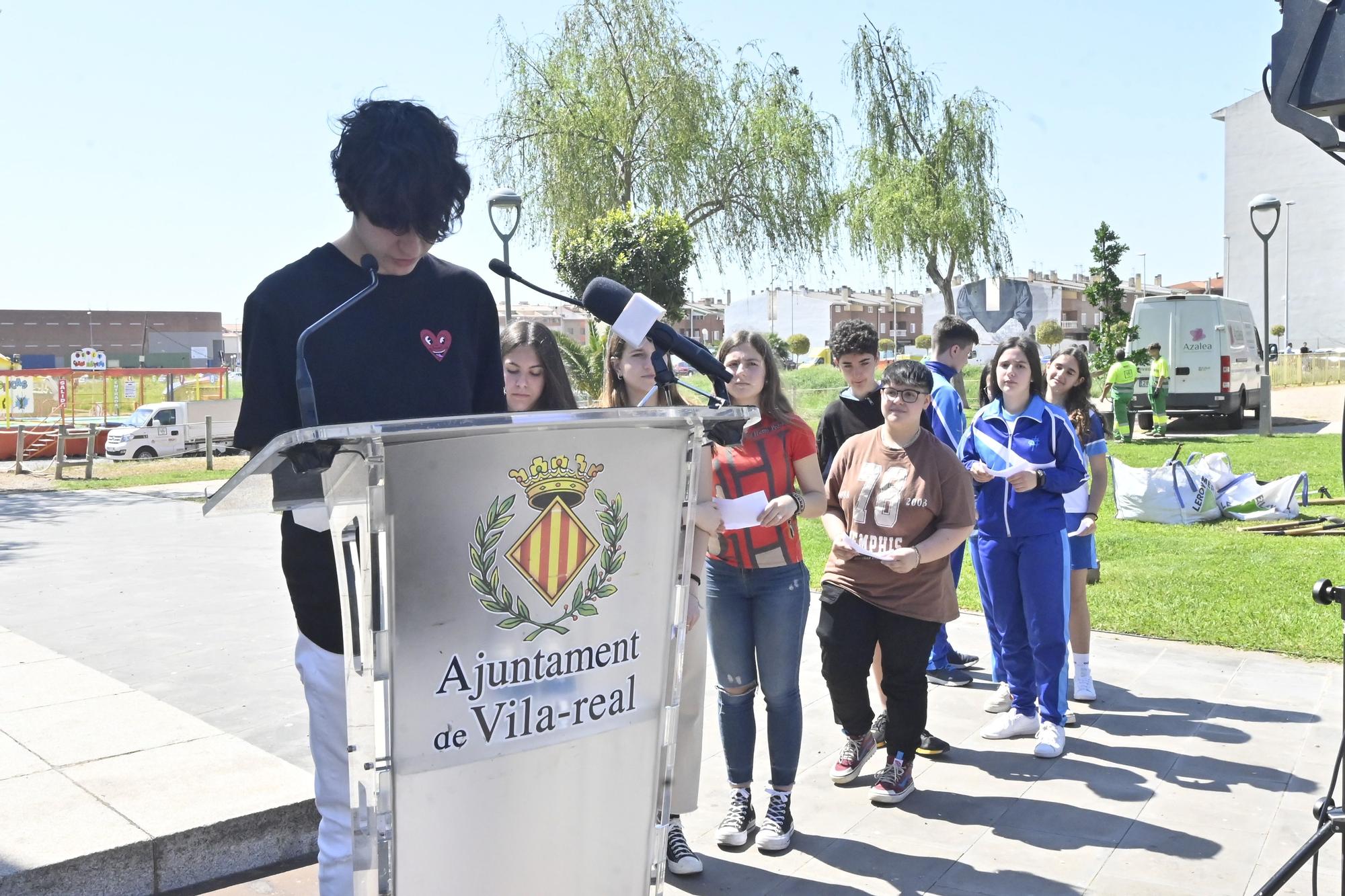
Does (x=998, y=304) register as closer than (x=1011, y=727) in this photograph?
No

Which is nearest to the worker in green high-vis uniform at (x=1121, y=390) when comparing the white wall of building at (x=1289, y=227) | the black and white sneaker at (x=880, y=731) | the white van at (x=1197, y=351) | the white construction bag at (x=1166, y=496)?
the white van at (x=1197, y=351)

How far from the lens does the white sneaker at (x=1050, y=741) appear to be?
4938 millimetres

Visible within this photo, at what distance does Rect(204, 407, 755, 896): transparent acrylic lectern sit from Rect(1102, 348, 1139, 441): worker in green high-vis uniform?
736 inches

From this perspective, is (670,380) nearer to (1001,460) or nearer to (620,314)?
(620,314)

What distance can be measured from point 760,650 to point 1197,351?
20.5 metres

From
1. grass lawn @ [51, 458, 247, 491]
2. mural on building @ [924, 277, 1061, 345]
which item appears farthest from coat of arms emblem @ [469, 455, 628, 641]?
mural on building @ [924, 277, 1061, 345]

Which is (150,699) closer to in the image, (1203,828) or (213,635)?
(213,635)

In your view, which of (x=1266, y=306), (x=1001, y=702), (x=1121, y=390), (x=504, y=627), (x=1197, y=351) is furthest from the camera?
(x=1197, y=351)

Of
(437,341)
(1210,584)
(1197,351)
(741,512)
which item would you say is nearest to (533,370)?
(741,512)

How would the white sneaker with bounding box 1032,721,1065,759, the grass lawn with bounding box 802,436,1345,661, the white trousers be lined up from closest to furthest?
the white trousers < the white sneaker with bounding box 1032,721,1065,759 < the grass lawn with bounding box 802,436,1345,661

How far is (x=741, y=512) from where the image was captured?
366 cm

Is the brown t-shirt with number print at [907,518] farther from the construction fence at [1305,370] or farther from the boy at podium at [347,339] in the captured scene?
the construction fence at [1305,370]

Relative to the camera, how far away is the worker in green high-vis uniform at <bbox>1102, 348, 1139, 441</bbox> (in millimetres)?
19594

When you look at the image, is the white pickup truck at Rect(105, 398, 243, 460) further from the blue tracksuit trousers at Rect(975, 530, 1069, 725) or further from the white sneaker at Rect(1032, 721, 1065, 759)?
the white sneaker at Rect(1032, 721, 1065, 759)
